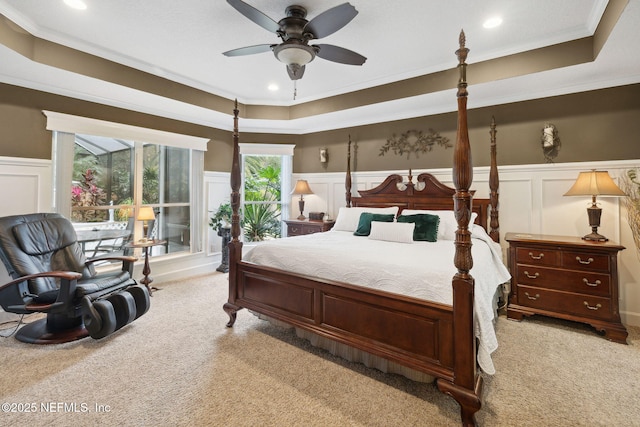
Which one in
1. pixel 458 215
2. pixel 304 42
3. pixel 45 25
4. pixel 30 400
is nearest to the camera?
pixel 458 215

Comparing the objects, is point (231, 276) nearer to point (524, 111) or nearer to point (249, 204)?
point (249, 204)

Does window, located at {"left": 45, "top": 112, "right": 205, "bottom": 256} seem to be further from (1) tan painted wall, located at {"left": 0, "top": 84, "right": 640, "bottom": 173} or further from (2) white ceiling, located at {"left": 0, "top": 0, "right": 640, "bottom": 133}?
(2) white ceiling, located at {"left": 0, "top": 0, "right": 640, "bottom": 133}

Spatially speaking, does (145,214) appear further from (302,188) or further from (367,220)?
(367,220)

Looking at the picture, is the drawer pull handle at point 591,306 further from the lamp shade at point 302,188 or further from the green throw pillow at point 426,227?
the lamp shade at point 302,188

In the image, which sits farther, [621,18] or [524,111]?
[524,111]

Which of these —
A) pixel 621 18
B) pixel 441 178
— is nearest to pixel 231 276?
pixel 441 178

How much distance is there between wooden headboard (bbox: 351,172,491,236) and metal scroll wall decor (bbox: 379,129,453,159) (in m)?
0.42

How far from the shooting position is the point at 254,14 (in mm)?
2178

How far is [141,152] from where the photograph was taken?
172 inches

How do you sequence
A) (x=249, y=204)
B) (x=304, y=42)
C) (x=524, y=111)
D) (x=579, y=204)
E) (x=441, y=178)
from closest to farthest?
(x=304, y=42)
(x=579, y=204)
(x=524, y=111)
(x=441, y=178)
(x=249, y=204)

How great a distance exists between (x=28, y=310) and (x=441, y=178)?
4.77 metres

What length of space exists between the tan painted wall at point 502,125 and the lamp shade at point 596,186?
471mm

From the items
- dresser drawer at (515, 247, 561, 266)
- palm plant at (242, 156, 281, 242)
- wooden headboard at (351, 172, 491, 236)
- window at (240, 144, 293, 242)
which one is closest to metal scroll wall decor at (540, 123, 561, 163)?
wooden headboard at (351, 172, 491, 236)

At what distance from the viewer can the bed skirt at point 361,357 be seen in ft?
6.77
